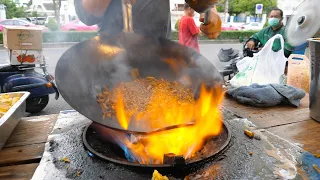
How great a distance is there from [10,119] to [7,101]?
0.30m

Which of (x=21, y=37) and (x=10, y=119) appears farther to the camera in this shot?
(x=21, y=37)

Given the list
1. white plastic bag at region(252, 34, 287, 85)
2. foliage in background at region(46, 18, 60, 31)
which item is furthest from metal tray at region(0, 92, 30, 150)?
foliage in background at region(46, 18, 60, 31)

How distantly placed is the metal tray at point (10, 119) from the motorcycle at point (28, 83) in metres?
1.96

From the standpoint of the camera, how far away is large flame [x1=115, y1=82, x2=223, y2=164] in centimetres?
125

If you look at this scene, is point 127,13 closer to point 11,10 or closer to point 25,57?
point 25,57

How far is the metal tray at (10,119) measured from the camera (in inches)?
50.7

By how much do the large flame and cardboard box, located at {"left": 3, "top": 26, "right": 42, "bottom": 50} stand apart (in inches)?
98.9

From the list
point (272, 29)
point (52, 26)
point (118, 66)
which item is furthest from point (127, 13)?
point (52, 26)

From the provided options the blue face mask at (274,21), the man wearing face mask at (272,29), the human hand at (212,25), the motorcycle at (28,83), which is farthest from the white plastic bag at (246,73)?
the motorcycle at (28,83)

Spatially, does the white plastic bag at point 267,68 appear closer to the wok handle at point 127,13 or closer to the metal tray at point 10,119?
the wok handle at point 127,13

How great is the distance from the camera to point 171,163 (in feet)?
3.37

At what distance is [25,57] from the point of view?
137 inches

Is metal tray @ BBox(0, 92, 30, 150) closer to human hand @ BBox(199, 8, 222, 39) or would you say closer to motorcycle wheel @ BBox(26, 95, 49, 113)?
human hand @ BBox(199, 8, 222, 39)

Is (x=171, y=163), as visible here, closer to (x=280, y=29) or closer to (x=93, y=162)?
(x=93, y=162)
